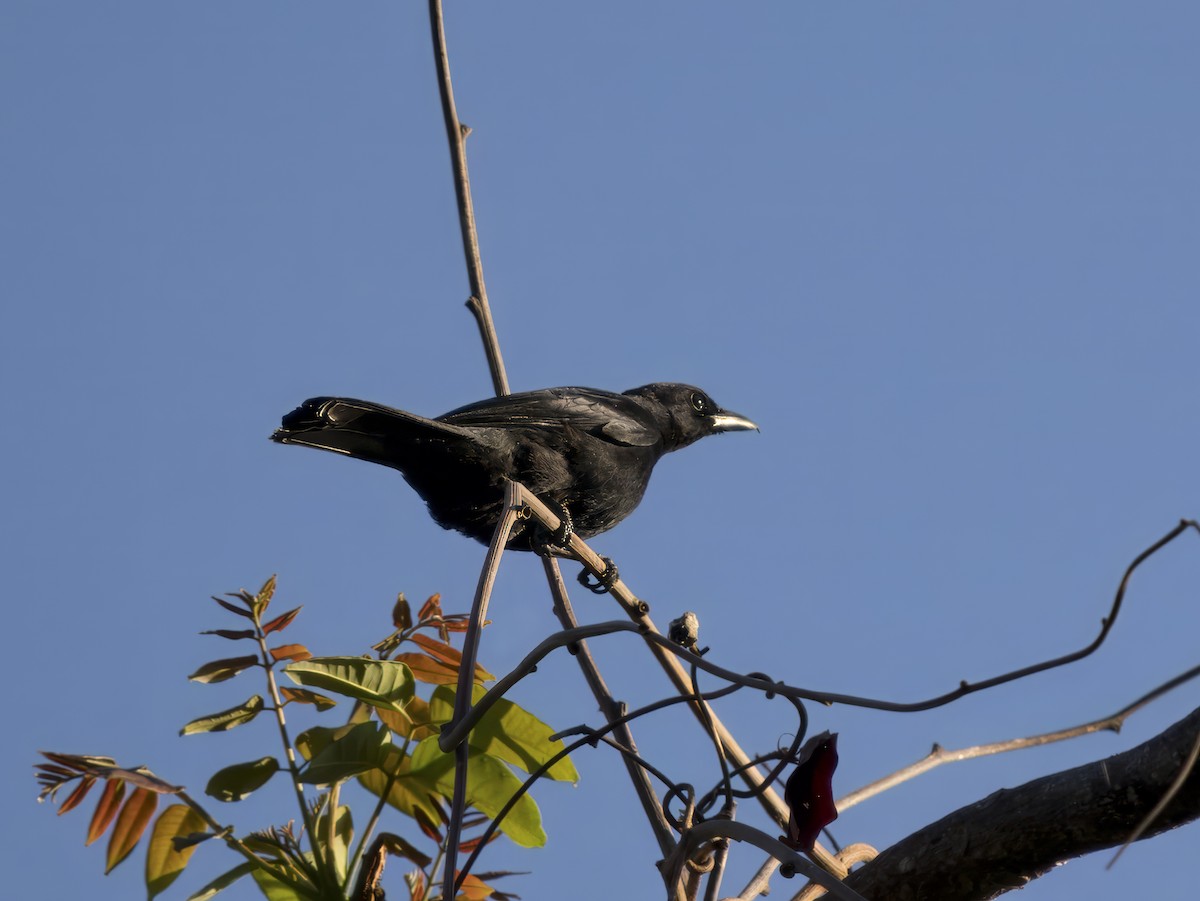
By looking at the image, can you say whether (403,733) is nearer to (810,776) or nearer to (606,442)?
(810,776)

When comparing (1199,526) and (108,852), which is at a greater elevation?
(108,852)

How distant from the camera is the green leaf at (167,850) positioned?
7.04 feet

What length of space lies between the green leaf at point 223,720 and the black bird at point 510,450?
1.61 m

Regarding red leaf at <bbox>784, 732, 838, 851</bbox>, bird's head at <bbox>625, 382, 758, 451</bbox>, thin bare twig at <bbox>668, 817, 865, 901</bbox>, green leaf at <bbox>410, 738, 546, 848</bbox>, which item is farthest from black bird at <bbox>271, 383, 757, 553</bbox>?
red leaf at <bbox>784, 732, 838, 851</bbox>

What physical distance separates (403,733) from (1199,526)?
1.40m

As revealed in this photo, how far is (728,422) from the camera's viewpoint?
5973mm

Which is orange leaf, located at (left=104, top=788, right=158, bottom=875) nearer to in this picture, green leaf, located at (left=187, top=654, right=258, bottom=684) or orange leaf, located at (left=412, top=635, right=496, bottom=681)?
green leaf, located at (left=187, top=654, right=258, bottom=684)

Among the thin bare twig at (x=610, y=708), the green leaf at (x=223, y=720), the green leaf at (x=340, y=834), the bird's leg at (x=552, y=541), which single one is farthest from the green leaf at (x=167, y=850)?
the bird's leg at (x=552, y=541)

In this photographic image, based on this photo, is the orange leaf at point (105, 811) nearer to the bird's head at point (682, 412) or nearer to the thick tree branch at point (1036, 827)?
the thick tree branch at point (1036, 827)

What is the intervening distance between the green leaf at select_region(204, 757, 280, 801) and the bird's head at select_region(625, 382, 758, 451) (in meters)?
3.53

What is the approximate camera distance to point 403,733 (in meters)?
2.22

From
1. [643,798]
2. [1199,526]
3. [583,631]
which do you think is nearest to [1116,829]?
[1199,526]

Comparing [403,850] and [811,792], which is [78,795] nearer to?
[403,850]

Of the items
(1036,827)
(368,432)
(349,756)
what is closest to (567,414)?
(368,432)
